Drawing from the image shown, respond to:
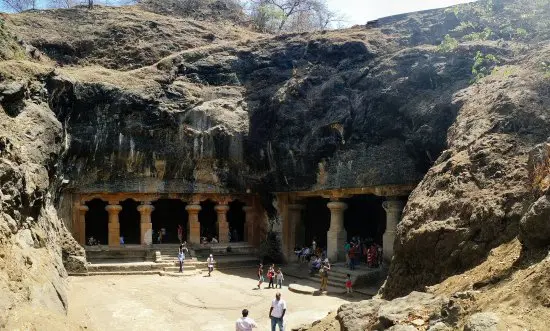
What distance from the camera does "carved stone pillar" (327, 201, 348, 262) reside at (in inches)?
771

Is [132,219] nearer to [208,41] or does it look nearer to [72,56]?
[72,56]

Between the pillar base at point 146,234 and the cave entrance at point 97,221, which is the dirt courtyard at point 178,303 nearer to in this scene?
the pillar base at point 146,234

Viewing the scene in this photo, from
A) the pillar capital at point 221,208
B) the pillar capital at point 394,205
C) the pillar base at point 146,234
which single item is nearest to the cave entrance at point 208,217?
the pillar capital at point 221,208

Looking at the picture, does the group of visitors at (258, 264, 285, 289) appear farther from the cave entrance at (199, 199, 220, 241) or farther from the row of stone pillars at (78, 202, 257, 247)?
the cave entrance at (199, 199, 220, 241)

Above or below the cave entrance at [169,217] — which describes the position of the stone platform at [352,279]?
below

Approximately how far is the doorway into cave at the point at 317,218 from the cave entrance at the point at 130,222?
354 inches

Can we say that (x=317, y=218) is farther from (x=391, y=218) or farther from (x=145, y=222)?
(x=145, y=222)

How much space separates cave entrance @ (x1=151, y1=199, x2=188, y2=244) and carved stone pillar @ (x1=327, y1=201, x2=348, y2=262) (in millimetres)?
9282

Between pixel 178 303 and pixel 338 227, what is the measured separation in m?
7.77

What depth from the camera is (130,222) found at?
84.1 ft

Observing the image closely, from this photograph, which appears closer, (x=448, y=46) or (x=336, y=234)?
(x=448, y=46)

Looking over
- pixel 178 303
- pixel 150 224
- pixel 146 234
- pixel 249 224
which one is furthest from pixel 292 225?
pixel 178 303

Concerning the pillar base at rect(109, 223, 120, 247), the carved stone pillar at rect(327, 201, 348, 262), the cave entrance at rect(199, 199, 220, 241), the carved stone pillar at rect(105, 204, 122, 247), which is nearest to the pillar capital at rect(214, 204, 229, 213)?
→ the cave entrance at rect(199, 199, 220, 241)

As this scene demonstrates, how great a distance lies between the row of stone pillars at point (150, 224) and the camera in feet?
70.5
